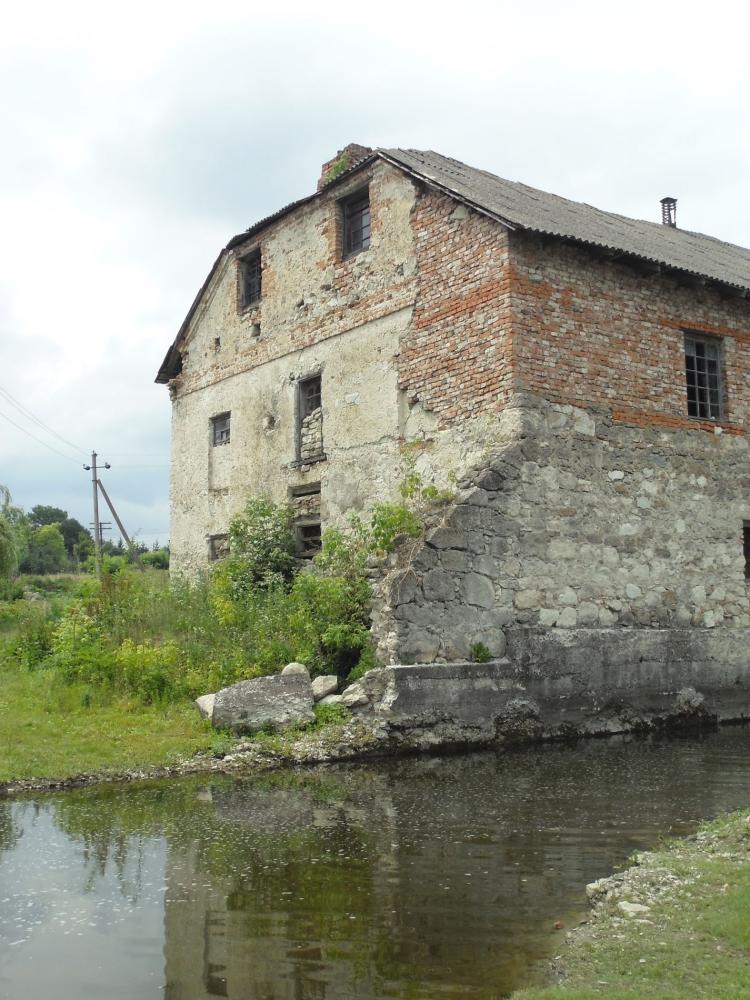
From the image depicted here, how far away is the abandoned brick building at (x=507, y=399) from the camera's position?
1271 centimetres

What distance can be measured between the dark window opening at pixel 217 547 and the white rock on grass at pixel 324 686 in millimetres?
7266

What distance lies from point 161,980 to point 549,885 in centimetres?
260

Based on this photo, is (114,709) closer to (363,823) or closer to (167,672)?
(167,672)

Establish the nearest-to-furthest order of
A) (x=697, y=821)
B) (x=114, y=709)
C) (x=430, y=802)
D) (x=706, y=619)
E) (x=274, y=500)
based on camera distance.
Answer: (x=697, y=821) < (x=430, y=802) < (x=114, y=709) < (x=706, y=619) < (x=274, y=500)

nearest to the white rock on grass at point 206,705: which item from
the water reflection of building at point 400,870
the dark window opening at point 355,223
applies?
the water reflection of building at point 400,870

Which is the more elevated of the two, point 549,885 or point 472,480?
point 472,480

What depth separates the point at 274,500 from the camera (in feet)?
57.7

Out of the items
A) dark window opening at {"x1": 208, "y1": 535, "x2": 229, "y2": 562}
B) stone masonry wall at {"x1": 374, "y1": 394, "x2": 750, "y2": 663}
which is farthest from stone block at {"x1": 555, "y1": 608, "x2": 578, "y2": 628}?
dark window opening at {"x1": 208, "y1": 535, "x2": 229, "y2": 562}

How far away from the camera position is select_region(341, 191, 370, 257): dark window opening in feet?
54.7

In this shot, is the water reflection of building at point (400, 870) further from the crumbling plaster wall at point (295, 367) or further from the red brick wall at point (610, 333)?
the crumbling plaster wall at point (295, 367)

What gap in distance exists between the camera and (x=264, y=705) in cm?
1107

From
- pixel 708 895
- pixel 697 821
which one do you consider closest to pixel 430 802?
pixel 697 821

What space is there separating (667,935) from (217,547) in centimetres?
1517

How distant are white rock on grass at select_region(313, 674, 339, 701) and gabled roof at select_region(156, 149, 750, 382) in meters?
6.69
